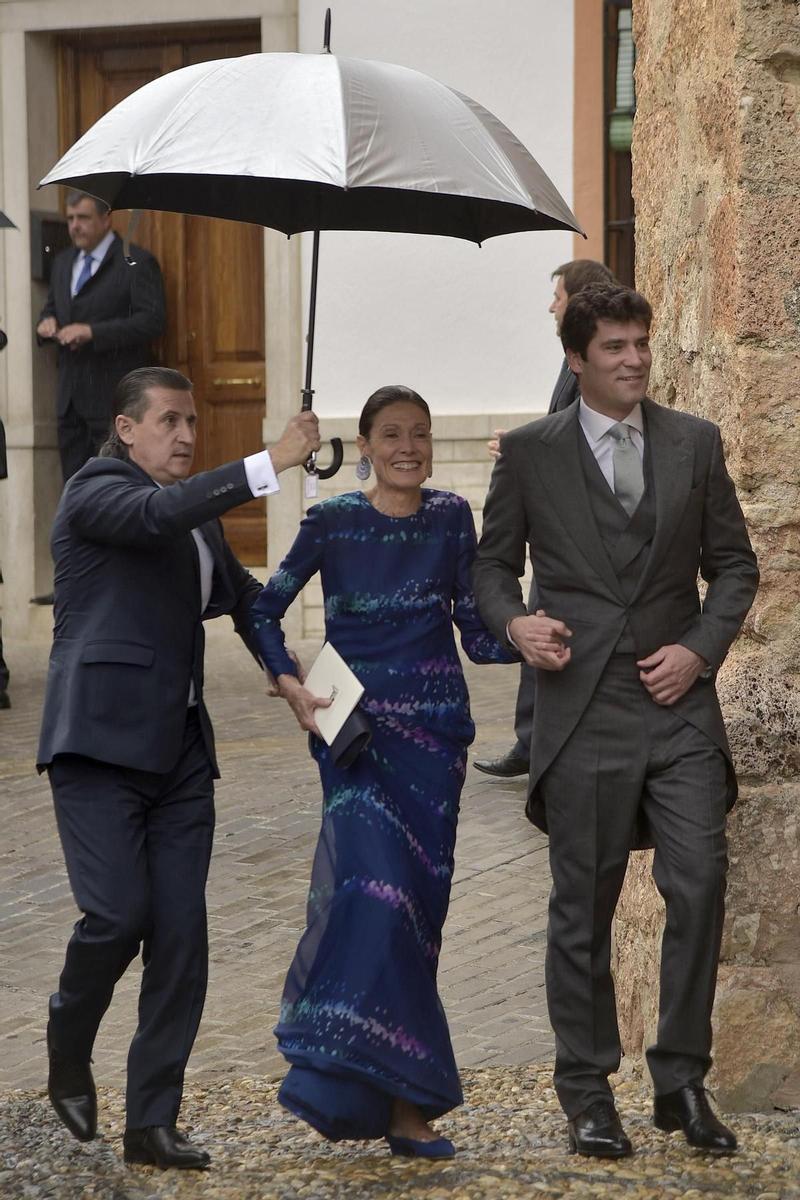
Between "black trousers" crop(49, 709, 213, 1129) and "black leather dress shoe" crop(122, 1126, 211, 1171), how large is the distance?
25mm

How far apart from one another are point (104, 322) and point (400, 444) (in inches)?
300

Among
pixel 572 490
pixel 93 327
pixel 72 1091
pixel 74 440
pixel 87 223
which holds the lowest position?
pixel 72 1091

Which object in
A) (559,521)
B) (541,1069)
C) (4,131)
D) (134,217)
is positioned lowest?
(541,1069)

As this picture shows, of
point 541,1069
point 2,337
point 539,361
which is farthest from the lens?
point 539,361

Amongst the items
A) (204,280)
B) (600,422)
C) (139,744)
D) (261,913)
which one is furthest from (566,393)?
(204,280)

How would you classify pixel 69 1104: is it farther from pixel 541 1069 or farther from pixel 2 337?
pixel 2 337

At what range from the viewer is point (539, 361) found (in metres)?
12.5

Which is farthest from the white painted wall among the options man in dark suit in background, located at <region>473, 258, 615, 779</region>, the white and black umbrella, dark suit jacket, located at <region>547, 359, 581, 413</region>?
the white and black umbrella

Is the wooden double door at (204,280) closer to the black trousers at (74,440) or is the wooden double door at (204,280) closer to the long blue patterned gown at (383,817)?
the black trousers at (74,440)

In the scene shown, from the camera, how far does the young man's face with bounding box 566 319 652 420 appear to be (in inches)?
182

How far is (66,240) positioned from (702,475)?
9.56m

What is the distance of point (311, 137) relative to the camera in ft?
15.4

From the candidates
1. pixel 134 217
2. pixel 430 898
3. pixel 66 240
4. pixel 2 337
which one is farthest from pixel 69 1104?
pixel 66 240

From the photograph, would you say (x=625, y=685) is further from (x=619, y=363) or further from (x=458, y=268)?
(x=458, y=268)
